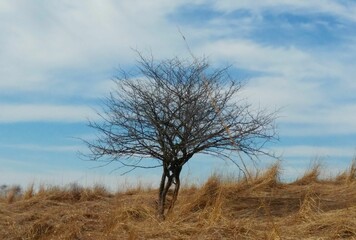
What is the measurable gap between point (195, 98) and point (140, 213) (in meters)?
2.64

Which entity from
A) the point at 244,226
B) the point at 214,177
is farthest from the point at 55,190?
the point at 244,226

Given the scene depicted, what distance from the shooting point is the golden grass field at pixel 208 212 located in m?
8.06

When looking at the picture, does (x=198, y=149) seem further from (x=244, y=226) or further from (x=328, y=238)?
(x=328, y=238)

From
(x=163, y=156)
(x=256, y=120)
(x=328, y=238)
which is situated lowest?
(x=328, y=238)

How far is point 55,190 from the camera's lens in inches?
671

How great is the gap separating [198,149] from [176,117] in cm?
73

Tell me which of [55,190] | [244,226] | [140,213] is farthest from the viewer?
[55,190]

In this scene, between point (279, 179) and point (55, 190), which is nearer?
point (279, 179)

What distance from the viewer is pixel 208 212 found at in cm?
967

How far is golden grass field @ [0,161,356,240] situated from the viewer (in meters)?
8.06

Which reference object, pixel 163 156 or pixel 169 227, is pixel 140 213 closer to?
pixel 163 156

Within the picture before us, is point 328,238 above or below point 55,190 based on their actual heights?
below

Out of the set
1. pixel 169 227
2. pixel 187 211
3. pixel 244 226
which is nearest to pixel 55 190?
pixel 187 211

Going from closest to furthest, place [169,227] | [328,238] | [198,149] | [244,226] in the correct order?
[328,238] → [244,226] → [169,227] → [198,149]
